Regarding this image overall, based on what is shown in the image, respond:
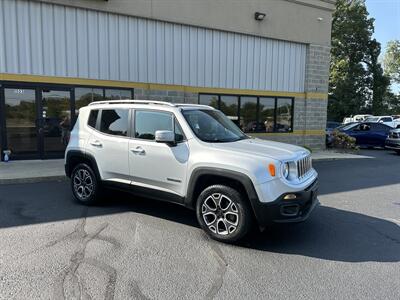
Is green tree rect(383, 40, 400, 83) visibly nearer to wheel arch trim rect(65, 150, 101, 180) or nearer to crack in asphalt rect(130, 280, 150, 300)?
wheel arch trim rect(65, 150, 101, 180)

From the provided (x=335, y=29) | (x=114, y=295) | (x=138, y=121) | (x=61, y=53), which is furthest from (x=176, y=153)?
(x=335, y=29)

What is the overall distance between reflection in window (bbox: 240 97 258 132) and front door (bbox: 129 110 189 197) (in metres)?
10.1

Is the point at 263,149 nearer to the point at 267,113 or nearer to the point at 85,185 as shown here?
the point at 85,185

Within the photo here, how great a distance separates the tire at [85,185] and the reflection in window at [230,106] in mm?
9086

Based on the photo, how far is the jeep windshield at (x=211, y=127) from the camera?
514 centimetres

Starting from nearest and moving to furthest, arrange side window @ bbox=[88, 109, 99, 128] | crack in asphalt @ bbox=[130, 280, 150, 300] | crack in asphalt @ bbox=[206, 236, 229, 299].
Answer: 1. crack in asphalt @ bbox=[130, 280, 150, 300]
2. crack in asphalt @ bbox=[206, 236, 229, 299]
3. side window @ bbox=[88, 109, 99, 128]

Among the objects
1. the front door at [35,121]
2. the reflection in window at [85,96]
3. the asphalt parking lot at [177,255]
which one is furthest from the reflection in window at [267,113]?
the asphalt parking lot at [177,255]

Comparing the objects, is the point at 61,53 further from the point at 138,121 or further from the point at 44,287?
the point at 44,287

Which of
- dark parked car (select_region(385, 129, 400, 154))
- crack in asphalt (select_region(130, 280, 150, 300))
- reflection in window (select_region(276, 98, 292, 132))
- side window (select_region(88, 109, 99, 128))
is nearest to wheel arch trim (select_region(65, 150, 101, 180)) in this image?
side window (select_region(88, 109, 99, 128))

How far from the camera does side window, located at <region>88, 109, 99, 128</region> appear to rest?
6262mm

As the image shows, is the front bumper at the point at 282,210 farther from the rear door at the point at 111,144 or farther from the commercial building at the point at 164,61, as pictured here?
the commercial building at the point at 164,61

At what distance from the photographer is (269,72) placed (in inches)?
620

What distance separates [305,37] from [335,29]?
26.8 metres

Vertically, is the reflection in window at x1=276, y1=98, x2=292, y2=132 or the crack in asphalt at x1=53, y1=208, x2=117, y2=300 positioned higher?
the reflection in window at x1=276, y1=98, x2=292, y2=132
